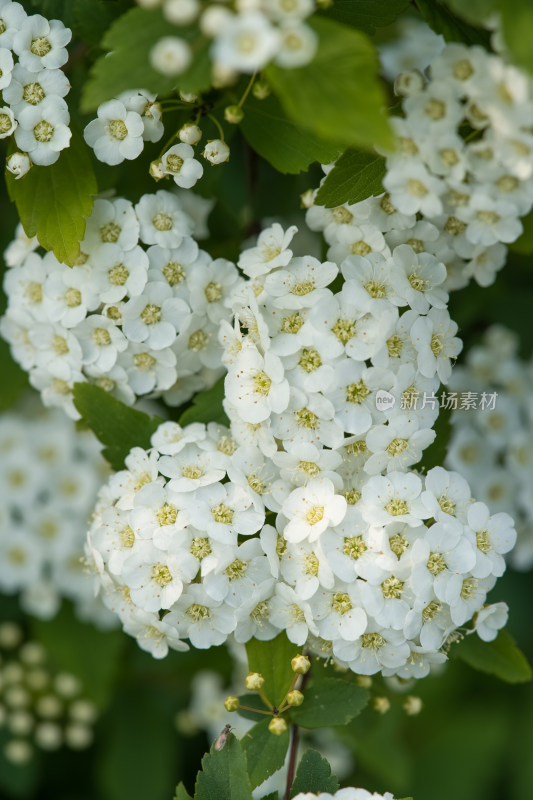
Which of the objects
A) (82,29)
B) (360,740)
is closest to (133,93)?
(82,29)

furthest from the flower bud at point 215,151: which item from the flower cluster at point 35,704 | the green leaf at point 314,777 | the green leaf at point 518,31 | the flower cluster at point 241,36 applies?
the flower cluster at point 35,704

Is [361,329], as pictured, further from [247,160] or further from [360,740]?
[360,740]

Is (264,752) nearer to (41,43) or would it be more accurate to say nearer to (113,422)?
(113,422)

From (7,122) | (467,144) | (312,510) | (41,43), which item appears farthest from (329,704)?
(41,43)

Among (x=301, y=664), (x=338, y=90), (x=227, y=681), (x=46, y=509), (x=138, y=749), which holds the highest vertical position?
(x=338, y=90)

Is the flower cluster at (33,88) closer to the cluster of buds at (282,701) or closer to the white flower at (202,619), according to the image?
the white flower at (202,619)

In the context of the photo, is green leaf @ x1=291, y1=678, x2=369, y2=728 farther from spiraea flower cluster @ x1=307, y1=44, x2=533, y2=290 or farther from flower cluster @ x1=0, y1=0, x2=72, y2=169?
flower cluster @ x1=0, y1=0, x2=72, y2=169
